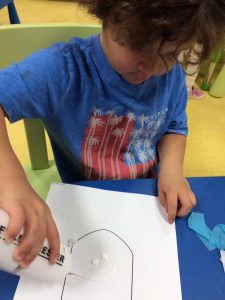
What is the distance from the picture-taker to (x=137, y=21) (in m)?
0.39

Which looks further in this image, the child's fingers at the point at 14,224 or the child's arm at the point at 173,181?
the child's arm at the point at 173,181

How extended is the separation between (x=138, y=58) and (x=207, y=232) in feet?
0.95

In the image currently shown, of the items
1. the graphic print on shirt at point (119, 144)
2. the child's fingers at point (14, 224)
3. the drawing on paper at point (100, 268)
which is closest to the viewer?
the child's fingers at point (14, 224)

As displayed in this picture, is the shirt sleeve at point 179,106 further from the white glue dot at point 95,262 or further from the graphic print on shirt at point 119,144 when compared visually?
the white glue dot at point 95,262

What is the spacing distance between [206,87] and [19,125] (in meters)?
0.96

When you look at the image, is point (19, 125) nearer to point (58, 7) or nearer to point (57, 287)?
point (57, 287)

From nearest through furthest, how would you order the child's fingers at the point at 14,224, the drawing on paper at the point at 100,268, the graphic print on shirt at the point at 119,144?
1. the child's fingers at the point at 14,224
2. the drawing on paper at the point at 100,268
3. the graphic print on shirt at the point at 119,144

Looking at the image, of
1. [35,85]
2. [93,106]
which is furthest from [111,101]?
[35,85]

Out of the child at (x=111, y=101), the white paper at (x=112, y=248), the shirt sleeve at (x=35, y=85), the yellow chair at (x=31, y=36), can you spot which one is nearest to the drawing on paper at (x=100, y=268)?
the white paper at (x=112, y=248)

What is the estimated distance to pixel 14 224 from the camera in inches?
11.1

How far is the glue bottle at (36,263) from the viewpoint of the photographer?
0.29 metres

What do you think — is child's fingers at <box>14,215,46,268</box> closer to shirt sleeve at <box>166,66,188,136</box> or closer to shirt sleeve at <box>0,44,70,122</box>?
shirt sleeve at <box>0,44,70,122</box>

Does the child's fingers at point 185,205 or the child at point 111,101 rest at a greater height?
the child at point 111,101

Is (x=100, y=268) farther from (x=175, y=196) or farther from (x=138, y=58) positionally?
(x=138, y=58)
